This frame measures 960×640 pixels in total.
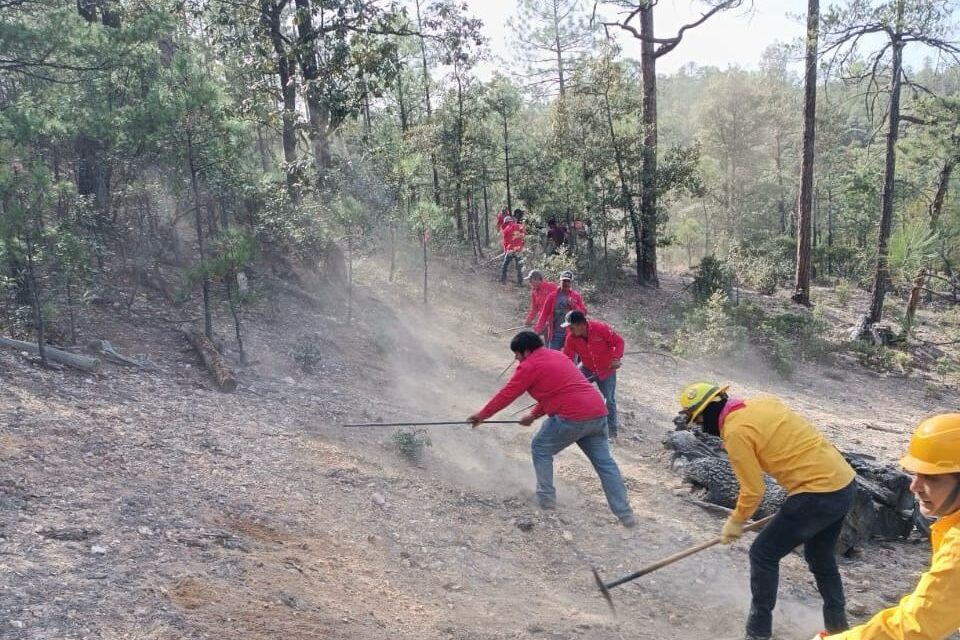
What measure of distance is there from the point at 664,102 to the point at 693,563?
7692 centimetres

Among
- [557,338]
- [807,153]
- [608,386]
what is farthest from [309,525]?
[807,153]

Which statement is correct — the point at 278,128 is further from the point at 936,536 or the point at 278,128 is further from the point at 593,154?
the point at 936,536

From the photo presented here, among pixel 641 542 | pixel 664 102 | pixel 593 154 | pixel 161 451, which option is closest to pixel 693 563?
pixel 641 542

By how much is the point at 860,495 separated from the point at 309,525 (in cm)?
492

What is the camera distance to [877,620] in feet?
7.70

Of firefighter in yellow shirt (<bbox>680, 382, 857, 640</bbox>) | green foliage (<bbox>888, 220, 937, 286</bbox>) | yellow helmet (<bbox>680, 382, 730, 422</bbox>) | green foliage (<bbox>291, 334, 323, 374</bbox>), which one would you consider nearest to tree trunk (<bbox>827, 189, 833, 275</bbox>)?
green foliage (<bbox>888, 220, 937, 286</bbox>)

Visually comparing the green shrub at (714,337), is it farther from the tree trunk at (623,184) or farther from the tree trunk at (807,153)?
the tree trunk at (807,153)

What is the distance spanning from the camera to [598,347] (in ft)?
24.4

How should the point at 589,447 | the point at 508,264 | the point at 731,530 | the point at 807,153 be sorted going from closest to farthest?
the point at 731,530, the point at 589,447, the point at 807,153, the point at 508,264

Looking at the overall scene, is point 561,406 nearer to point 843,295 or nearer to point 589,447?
point 589,447

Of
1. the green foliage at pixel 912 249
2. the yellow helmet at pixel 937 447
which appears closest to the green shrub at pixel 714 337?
the green foliage at pixel 912 249

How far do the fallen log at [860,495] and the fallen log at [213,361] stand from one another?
4891 millimetres

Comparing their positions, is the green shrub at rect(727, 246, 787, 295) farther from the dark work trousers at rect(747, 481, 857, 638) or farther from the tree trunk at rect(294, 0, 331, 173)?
the dark work trousers at rect(747, 481, 857, 638)

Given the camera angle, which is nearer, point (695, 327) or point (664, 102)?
point (695, 327)
